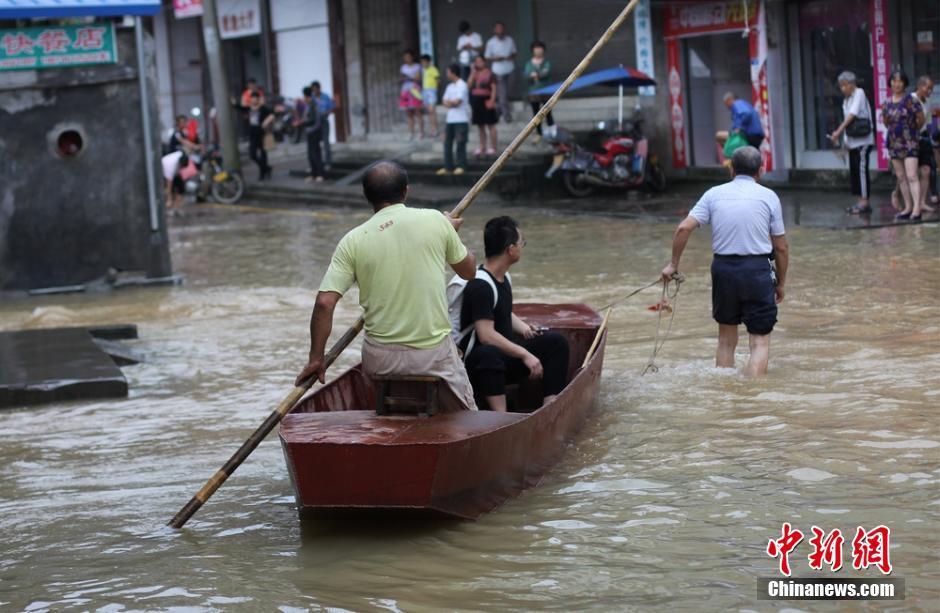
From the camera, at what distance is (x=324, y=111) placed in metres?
26.4

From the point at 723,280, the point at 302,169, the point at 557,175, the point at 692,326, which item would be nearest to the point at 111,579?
the point at 723,280

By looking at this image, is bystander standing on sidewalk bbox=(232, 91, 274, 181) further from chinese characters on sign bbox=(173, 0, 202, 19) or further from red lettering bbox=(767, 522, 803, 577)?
red lettering bbox=(767, 522, 803, 577)

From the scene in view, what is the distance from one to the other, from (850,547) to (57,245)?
38.8 ft

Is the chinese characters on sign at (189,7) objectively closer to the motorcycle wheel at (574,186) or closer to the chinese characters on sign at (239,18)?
the chinese characters on sign at (239,18)

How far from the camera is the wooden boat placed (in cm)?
641

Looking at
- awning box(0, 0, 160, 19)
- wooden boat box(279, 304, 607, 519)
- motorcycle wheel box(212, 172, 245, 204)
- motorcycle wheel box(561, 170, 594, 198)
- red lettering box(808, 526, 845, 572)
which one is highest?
awning box(0, 0, 160, 19)

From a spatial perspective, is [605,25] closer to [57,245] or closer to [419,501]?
[57,245]

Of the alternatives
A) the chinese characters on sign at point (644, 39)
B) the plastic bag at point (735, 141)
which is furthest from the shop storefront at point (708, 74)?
the plastic bag at point (735, 141)

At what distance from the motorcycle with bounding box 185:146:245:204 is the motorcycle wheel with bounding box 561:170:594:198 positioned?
6960 mm

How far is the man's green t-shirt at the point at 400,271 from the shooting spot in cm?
684

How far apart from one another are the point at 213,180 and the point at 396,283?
67.0 feet

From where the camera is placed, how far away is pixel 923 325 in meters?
11.1

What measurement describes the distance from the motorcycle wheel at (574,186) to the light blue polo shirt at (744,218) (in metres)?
13.3

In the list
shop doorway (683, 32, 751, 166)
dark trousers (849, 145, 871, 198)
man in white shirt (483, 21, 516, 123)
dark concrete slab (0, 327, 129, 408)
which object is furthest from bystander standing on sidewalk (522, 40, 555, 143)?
dark concrete slab (0, 327, 129, 408)
